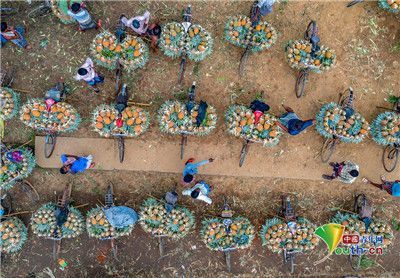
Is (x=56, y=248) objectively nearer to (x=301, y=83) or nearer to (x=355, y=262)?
(x=301, y=83)

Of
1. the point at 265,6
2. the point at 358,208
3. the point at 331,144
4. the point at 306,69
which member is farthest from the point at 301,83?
the point at 358,208

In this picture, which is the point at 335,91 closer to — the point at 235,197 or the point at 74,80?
the point at 235,197

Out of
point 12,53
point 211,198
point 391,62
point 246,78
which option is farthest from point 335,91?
point 12,53

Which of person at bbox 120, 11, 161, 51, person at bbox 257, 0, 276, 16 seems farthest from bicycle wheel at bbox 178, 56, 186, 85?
person at bbox 257, 0, 276, 16

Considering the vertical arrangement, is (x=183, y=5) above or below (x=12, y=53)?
above

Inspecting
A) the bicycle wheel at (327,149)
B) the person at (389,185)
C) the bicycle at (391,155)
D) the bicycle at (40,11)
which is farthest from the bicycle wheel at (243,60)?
the bicycle at (40,11)

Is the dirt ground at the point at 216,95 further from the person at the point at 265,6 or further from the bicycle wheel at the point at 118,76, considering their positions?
the person at the point at 265,6
